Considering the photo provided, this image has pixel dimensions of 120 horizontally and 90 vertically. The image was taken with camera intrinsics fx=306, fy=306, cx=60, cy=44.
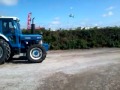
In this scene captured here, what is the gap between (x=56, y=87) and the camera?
995 cm

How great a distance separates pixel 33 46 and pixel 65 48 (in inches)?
338

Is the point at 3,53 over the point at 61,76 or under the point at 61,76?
over

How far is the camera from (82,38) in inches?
981

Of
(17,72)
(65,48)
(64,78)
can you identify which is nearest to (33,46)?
(17,72)

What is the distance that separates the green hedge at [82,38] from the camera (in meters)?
23.9

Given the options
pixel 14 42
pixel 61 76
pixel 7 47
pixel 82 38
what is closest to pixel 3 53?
pixel 7 47

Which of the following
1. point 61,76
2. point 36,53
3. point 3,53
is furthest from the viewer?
point 36,53

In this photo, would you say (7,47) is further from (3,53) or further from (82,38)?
(82,38)

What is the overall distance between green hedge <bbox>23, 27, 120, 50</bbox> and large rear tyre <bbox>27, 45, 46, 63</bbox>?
802 cm

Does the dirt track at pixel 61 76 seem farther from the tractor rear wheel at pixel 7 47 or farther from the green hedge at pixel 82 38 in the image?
the green hedge at pixel 82 38

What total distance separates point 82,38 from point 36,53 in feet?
32.6

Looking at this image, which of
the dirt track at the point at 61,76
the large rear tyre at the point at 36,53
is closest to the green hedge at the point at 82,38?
the large rear tyre at the point at 36,53

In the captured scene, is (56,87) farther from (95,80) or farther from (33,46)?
(33,46)

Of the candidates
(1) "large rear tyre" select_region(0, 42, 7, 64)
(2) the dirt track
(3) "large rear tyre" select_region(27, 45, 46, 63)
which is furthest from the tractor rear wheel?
(3) "large rear tyre" select_region(27, 45, 46, 63)
